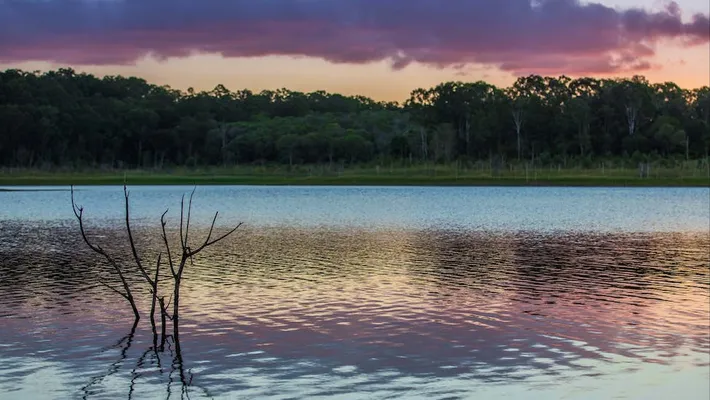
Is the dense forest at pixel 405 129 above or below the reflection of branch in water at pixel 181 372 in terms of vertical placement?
above

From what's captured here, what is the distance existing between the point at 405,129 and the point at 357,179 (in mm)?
65535

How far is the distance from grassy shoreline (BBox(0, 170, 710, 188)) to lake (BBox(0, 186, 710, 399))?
75.0m

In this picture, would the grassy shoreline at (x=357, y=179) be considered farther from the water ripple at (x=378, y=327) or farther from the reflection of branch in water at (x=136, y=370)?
the reflection of branch in water at (x=136, y=370)

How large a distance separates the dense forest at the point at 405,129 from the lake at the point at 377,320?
100280mm

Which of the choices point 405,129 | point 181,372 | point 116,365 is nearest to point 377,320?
point 181,372

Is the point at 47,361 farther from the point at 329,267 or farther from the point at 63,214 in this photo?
the point at 63,214

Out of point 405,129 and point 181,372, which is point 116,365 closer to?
point 181,372

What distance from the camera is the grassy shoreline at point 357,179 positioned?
11750 centimetres

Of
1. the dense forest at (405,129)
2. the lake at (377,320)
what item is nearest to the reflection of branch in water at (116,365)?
the lake at (377,320)

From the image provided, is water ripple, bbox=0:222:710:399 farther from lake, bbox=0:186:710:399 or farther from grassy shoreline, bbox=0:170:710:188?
grassy shoreline, bbox=0:170:710:188

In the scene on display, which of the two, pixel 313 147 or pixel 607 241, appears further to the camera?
pixel 313 147

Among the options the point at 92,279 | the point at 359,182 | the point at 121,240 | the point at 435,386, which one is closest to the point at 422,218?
the point at 121,240

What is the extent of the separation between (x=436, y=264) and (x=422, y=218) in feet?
86.5

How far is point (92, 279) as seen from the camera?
2894cm
